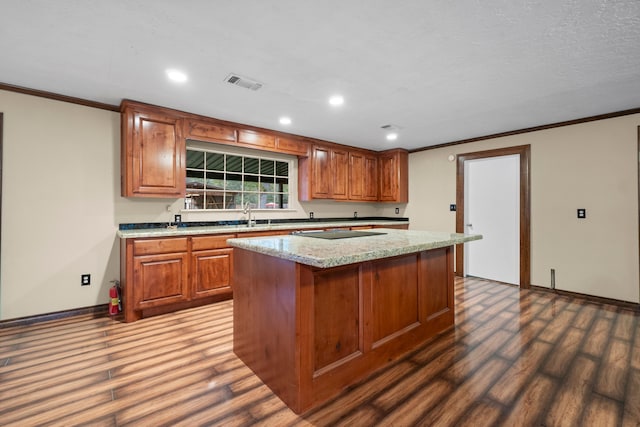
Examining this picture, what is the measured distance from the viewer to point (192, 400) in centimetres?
170

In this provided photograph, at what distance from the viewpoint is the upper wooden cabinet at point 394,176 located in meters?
5.55

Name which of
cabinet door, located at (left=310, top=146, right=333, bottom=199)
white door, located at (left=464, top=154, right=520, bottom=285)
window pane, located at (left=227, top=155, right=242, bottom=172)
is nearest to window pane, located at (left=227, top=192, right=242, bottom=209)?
window pane, located at (left=227, top=155, right=242, bottom=172)

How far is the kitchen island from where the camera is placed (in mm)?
1619

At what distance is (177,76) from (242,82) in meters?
0.55

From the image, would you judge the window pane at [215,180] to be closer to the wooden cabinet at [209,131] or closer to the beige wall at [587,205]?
the wooden cabinet at [209,131]

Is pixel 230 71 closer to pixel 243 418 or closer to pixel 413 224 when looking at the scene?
pixel 243 418

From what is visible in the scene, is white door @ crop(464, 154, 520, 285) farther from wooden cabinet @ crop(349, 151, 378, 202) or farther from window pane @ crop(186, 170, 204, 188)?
window pane @ crop(186, 170, 204, 188)

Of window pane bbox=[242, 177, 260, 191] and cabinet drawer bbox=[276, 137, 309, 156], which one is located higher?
cabinet drawer bbox=[276, 137, 309, 156]

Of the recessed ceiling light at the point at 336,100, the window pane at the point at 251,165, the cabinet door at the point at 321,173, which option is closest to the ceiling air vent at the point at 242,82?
the recessed ceiling light at the point at 336,100

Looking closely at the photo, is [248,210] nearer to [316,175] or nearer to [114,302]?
[316,175]

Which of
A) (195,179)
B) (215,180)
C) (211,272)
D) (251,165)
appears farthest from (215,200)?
(211,272)

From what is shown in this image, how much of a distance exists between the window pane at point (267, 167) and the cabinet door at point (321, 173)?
0.64 m

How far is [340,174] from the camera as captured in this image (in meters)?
5.20

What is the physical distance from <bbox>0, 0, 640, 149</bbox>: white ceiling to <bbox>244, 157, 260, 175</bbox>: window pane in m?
0.98
